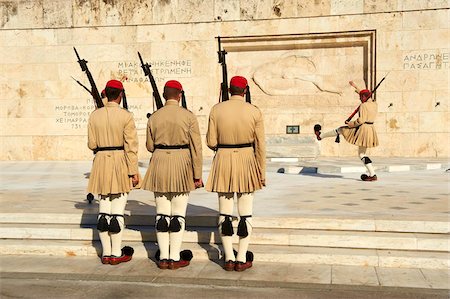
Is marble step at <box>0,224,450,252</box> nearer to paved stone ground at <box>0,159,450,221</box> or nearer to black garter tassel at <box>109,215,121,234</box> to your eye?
paved stone ground at <box>0,159,450,221</box>

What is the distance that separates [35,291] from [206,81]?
12.4 meters

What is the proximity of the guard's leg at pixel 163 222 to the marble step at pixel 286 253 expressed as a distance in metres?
0.48

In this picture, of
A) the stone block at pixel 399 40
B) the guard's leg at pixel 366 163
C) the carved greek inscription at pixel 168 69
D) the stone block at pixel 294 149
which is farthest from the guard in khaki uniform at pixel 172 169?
the stone block at pixel 399 40

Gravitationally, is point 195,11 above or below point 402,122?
above

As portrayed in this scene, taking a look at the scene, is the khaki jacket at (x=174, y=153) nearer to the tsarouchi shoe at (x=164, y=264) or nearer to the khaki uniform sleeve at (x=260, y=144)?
the khaki uniform sleeve at (x=260, y=144)

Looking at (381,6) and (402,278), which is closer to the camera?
(402,278)

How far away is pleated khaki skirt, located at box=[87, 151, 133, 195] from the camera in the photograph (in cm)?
554

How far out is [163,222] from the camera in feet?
17.8

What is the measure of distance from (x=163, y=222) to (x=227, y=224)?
645 mm

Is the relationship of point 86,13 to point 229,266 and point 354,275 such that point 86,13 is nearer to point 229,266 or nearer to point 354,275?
point 229,266

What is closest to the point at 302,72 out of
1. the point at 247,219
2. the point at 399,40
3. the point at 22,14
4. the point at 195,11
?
the point at 399,40

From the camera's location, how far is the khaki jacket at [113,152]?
5.55 metres

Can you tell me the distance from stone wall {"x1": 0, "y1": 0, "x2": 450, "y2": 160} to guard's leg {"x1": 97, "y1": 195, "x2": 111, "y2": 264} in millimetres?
10634

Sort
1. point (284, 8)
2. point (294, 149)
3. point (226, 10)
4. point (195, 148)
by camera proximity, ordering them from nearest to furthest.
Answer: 1. point (195, 148)
2. point (294, 149)
3. point (284, 8)
4. point (226, 10)
